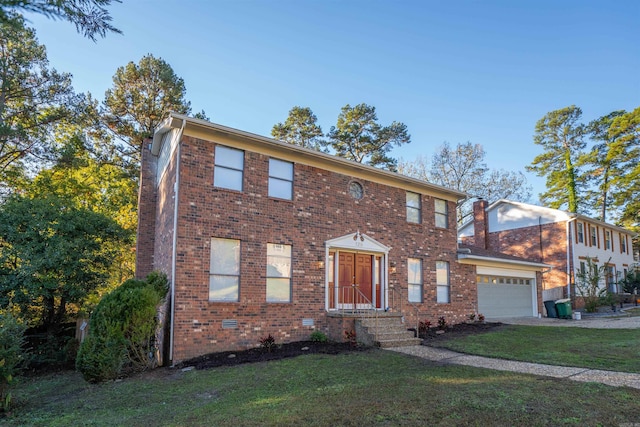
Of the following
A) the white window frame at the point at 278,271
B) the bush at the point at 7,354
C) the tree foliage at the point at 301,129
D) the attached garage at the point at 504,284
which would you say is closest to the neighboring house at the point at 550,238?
the attached garage at the point at 504,284

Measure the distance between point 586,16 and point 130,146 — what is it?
22567 millimetres

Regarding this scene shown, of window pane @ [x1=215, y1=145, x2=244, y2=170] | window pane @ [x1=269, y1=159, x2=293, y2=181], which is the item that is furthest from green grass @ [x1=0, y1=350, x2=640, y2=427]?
window pane @ [x1=269, y1=159, x2=293, y2=181]

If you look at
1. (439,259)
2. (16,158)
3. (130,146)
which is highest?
(130,146)

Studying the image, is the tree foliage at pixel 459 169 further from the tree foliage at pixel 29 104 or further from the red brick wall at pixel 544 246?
the tree foliage at pixel 29 104

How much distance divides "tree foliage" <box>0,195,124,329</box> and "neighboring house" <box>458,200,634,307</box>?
18282 millimetres

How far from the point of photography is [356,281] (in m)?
14.0

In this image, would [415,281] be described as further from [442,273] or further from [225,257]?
[225,257]

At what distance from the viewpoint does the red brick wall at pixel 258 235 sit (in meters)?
10.5

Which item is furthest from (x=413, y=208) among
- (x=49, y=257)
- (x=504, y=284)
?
(x=49, y=257)

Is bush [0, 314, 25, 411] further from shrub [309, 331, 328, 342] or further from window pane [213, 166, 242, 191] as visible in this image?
shrub [309, 331, 328, 342]

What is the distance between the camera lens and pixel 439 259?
1634cm

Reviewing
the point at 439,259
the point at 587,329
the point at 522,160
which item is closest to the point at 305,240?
the point at 439,259

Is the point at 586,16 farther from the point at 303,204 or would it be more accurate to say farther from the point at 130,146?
the point at 130,146

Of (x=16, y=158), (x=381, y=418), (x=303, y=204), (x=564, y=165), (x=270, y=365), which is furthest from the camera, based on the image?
(x=564, y=165)
